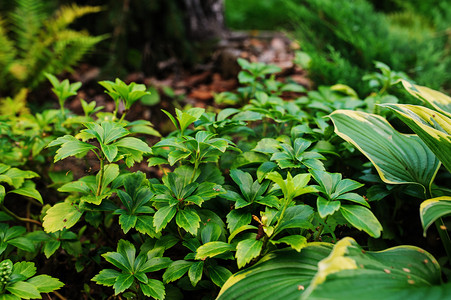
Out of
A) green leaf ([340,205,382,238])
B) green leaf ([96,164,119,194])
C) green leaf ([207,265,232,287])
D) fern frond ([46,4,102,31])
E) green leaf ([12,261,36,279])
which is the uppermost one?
fern frond ([46,4,102,31])

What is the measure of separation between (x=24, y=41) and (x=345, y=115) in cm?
277

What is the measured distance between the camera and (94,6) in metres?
3.06

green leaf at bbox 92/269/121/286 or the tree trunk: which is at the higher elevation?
the tree trunk

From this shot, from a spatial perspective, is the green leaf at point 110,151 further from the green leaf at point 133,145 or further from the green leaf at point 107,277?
the green leaf at point 107,277

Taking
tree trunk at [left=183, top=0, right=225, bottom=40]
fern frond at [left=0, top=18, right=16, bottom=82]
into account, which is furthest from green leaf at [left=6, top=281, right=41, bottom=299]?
tree trunk at [left=183, top=0, right=225, bottom=40]

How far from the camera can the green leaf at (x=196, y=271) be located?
111 cm

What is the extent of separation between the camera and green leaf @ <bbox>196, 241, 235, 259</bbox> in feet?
3.55

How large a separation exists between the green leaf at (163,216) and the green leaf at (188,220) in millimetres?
25

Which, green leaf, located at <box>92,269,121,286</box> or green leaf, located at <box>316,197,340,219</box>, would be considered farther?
green leaf, located at <box>92,269,121,286</box>

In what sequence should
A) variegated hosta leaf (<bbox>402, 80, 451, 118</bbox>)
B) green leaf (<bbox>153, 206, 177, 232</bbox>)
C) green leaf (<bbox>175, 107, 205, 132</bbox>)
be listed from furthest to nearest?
variegated hosta leaf (<bbox>402, 80, 451, 118</bbox>)
green leaf (<bbox>175, 107, 205, 132</bbox>)
green leaf (<bbox>153, 206, 177, 232</bbox>)

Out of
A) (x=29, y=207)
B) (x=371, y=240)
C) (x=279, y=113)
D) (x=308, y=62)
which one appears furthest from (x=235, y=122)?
(x=308, y=62)

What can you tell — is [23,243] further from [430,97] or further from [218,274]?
[430,97]

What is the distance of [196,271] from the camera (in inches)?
44.5

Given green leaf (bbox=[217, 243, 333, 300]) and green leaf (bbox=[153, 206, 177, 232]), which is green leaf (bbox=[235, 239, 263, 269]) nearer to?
green leaf (bbox=[217, 243, 333, 300])
